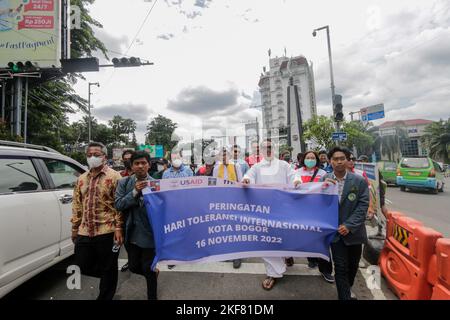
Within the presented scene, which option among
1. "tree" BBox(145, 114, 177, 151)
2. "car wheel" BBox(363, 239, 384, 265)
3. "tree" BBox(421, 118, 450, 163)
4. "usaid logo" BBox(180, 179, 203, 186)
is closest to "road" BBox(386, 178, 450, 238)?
"car wheel" BBox(363, 239, 384, 265)

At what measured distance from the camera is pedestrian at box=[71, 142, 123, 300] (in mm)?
2365

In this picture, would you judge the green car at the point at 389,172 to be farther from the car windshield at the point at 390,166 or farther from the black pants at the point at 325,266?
the black pants at the point at 325,266

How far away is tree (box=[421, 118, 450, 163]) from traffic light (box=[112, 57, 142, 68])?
41.6 meters

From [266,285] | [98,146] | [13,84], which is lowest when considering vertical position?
[266,285]

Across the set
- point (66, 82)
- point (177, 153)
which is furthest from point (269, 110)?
point (177, 153)

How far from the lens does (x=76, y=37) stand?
43.6 feet

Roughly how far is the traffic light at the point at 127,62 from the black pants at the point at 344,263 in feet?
27.8

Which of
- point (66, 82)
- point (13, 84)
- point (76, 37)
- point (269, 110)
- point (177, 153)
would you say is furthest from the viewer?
point (269, 110)

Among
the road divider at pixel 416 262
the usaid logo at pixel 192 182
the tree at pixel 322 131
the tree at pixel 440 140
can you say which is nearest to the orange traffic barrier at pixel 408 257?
the road divider at pixel 416 262

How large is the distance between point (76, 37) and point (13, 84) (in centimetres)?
429

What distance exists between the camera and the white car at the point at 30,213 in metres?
2.13

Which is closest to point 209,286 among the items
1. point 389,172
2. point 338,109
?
point 338,109

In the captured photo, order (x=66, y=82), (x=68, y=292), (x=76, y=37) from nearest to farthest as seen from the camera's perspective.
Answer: (x=68, y=292), (x=76, y=37), (x=66, y=82)

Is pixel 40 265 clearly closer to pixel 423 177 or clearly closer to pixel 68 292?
pixel 68 292
